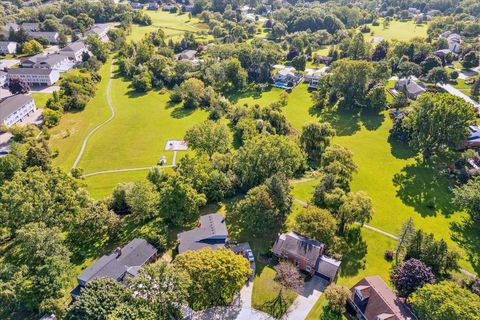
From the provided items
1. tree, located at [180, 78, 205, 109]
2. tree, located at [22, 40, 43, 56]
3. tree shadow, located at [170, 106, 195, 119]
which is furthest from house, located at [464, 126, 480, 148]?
tree, located at [22, 40, 43, 56]

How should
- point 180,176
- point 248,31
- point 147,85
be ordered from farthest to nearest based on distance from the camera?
point 248,31
point 147,85
point 180,176

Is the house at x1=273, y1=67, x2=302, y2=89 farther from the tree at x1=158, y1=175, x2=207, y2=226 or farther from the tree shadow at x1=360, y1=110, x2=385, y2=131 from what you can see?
the tree at x1=158, y1=175, x2=207, y2=226

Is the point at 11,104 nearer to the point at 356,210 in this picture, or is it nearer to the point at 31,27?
the point at 31,27

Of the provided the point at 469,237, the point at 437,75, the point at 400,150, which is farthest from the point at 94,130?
the point at 437,75

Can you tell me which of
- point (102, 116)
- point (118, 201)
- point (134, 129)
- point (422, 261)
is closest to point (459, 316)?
point (422, 261)

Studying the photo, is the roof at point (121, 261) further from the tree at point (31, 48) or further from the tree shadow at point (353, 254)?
the tree at point (31, 48)

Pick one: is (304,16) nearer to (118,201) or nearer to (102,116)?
(102,116)
